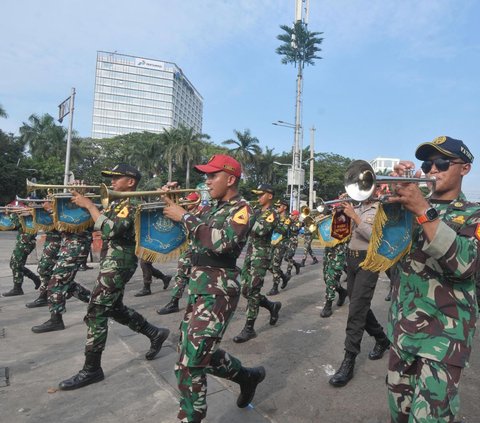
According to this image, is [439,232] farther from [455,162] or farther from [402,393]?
[402,393]

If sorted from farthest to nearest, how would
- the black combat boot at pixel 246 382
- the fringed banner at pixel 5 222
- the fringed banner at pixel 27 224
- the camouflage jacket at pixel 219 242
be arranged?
the fringed banner at pixel 5 222 < the fringed banner at pixel 27 224 < the black combat boot at pixel 246 382 < the camouflage jacket at pixel 219 242

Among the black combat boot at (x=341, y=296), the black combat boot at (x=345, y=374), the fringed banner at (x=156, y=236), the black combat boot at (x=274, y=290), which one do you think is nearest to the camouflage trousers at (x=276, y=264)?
the black combat boot at (x=274, y=290)

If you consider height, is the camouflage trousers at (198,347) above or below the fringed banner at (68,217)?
below

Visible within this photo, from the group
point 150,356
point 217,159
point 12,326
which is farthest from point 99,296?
point 12,326

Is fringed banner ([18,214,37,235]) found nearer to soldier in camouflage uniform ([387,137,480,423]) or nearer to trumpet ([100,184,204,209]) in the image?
trumpet ([100,184,204,209])

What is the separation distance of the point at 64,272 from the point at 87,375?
1.90 m

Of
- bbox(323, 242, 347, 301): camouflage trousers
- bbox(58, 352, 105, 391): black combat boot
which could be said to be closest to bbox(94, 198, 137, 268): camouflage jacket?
bbox(58, 352, 105, 391): black combat boot

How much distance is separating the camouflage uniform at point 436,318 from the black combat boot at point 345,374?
66.4 inches

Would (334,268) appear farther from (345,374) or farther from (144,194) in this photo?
(144,194)

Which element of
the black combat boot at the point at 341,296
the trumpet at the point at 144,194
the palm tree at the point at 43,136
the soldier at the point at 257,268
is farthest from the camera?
the palm tree at the point at 43,136

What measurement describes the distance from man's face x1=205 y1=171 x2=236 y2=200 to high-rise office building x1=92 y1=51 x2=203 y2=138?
381 feet

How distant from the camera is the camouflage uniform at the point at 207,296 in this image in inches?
107

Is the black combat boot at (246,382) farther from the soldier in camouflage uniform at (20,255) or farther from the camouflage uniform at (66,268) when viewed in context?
the soldier in camouflage uniform at (20,255)

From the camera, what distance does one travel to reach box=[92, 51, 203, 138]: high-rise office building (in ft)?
381
